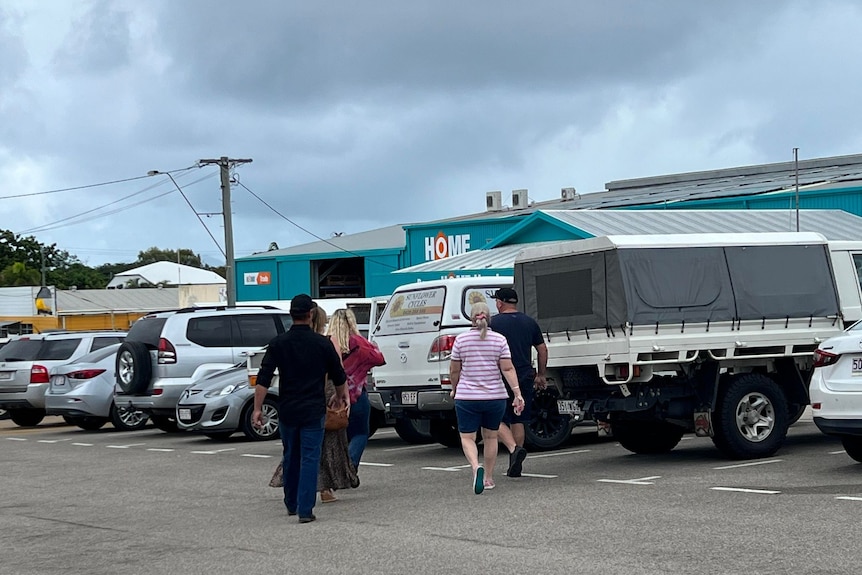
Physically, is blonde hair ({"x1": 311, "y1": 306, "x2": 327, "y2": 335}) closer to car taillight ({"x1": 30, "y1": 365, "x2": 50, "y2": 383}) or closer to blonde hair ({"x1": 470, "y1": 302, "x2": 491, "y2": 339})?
blonde hair ({"x1": 470, "y1": 302, "x2": 491, "y2": 339})

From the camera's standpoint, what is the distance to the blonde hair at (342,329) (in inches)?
473

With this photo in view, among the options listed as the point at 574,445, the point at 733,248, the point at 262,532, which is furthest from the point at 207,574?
the point at 574,445

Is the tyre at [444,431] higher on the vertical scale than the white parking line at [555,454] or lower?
higher

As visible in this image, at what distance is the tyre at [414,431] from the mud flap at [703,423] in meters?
4.93

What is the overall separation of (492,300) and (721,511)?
6.39 m

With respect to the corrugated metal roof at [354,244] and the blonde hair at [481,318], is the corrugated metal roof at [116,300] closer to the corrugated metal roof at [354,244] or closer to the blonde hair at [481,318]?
the corrugated metal roof at [354,244]

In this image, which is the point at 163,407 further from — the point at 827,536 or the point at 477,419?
the point at 827,536

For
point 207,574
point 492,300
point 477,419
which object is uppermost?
point 492,300

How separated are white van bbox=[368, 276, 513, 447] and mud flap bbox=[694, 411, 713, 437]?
2939 mm

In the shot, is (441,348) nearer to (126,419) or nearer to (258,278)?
(126,419)

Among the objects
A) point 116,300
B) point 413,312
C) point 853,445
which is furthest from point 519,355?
point 116,300

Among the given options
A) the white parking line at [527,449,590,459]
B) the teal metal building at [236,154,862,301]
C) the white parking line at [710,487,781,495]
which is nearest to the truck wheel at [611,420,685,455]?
the white parking line at [527,449,590,459]

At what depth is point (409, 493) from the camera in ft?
39.0

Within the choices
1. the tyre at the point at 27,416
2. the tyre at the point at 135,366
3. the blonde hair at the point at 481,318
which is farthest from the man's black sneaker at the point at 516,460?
the tyre at the point at 27,416
